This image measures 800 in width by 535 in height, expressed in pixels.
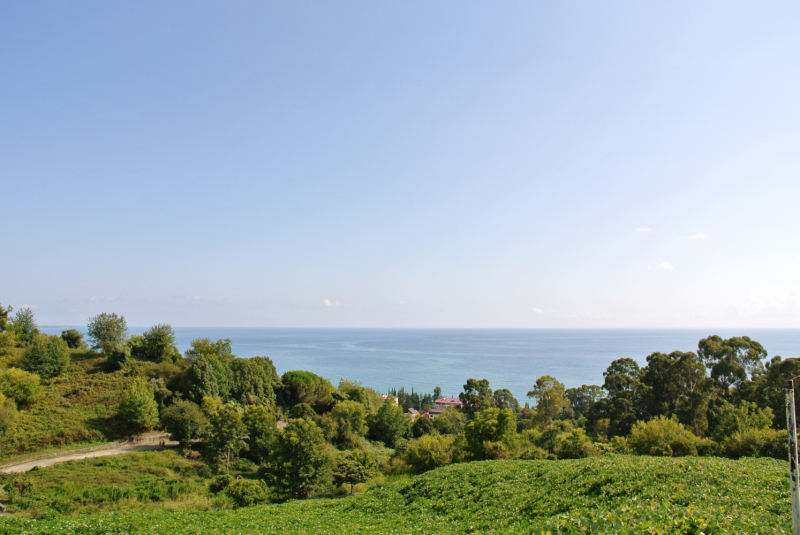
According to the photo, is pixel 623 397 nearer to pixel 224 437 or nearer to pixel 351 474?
pixel 351 474

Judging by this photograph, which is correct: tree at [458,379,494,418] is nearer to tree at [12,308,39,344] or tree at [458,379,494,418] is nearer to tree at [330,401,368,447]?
tree at [330,401,368,447]

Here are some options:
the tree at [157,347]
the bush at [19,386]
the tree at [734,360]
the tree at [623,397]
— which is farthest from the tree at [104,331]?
the tree at [734,360]

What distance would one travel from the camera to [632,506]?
26.3 ft

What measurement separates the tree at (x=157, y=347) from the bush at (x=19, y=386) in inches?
508

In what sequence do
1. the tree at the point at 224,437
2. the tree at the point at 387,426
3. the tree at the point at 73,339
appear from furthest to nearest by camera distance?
1. the tree at the point at 73,339
2. the tree at the point at 387,426
3. the tree at the point at 224,437

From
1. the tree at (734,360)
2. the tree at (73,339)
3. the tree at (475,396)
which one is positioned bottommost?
the tree at (475,396)

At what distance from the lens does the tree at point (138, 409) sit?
105 ft

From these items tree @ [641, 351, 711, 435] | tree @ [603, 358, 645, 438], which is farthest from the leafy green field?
tree @ [603, 358, 645, 438]

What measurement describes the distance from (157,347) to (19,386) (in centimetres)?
1474

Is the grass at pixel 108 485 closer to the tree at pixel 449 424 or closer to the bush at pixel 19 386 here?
the bush at pixel 19 386

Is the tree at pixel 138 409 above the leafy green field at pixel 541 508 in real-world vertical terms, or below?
below

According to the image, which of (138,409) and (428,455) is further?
(138,409)

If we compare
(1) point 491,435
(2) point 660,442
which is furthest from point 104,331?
(2) point 660,442

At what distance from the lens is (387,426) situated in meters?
47.5
